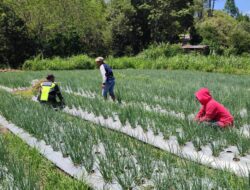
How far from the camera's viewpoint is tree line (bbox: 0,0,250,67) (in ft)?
83.5

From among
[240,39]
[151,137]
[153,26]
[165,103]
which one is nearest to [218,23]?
[240,39]

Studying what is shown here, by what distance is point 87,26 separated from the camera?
31.0m

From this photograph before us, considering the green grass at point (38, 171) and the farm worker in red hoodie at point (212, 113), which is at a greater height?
the farm worker in red hoodie at point (212, 113)

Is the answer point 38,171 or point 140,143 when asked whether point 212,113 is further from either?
point 38,171

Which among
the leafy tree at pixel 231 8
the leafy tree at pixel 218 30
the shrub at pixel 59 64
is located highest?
the leafy tree at pixel 231 8

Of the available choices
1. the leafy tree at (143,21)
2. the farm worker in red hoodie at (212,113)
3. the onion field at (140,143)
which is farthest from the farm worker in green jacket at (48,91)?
the leafy tree at (143,21)

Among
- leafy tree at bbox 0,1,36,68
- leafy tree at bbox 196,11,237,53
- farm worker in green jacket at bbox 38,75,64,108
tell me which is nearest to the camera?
farm worker in green jacket at bbox 38,75,64,108

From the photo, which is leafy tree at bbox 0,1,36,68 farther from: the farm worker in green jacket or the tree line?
the farm worker in green jacket

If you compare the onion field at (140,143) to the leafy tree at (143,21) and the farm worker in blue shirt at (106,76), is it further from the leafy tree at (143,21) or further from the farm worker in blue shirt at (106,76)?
the leafy tree at (143,21)

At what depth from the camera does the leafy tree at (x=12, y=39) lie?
24.6 metres

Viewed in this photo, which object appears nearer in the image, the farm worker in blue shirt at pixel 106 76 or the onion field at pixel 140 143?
the onion field at pixel 140 143

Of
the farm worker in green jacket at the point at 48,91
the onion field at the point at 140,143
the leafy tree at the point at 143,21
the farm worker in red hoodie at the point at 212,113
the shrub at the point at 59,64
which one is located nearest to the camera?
the onion field at the point at 140,143

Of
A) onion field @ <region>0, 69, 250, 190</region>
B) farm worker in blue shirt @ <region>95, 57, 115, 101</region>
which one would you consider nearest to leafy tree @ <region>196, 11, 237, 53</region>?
farm worker in blue shirt @ <region>95, 57, 115, 101</region>

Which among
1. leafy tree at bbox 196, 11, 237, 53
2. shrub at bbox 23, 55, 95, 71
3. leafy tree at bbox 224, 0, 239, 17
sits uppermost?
leafy tree at bbox 224, 0, 239, 17
